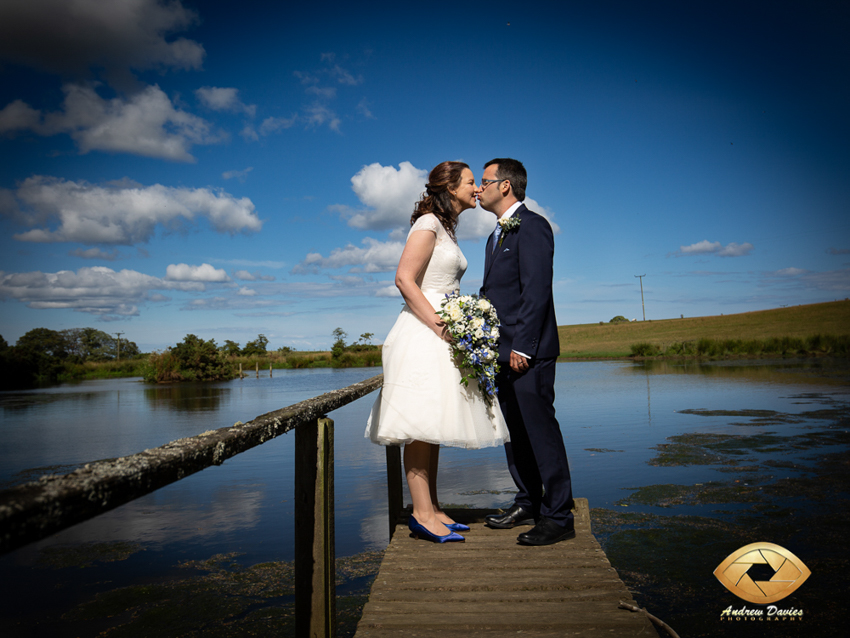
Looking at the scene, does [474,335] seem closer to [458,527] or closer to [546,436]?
[546,436]

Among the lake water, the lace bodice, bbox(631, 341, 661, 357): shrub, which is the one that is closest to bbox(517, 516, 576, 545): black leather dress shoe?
the lace bodice

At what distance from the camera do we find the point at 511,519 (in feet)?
10.6

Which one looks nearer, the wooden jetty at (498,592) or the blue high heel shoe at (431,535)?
the wooden jetty at (498,592)

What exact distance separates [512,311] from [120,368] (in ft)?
222

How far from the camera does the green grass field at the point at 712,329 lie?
45781 millimetres

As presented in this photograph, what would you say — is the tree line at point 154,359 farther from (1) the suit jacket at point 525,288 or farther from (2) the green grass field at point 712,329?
(1) the suit jacket at point 525,288

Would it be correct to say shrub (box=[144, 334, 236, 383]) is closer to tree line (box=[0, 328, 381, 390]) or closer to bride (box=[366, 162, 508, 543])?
tree line (box=[0, 328, 381, 390])

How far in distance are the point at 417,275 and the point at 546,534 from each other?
1.58 meters

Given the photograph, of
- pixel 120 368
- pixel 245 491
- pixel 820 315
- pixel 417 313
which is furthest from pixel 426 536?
pixel 120 368

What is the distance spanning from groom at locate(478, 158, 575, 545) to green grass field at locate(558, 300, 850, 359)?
1772 inches

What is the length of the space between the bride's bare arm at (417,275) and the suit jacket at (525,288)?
40cm

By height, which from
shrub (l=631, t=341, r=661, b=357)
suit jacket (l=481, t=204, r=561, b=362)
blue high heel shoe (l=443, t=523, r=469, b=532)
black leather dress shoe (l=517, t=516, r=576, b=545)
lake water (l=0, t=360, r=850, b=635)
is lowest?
lake water (l=0, t=360, r=850, b=635)

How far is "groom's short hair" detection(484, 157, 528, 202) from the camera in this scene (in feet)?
10.7

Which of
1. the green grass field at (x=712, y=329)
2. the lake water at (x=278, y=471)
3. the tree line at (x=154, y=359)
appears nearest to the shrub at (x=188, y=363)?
the tree line at (x=154, y=359)
